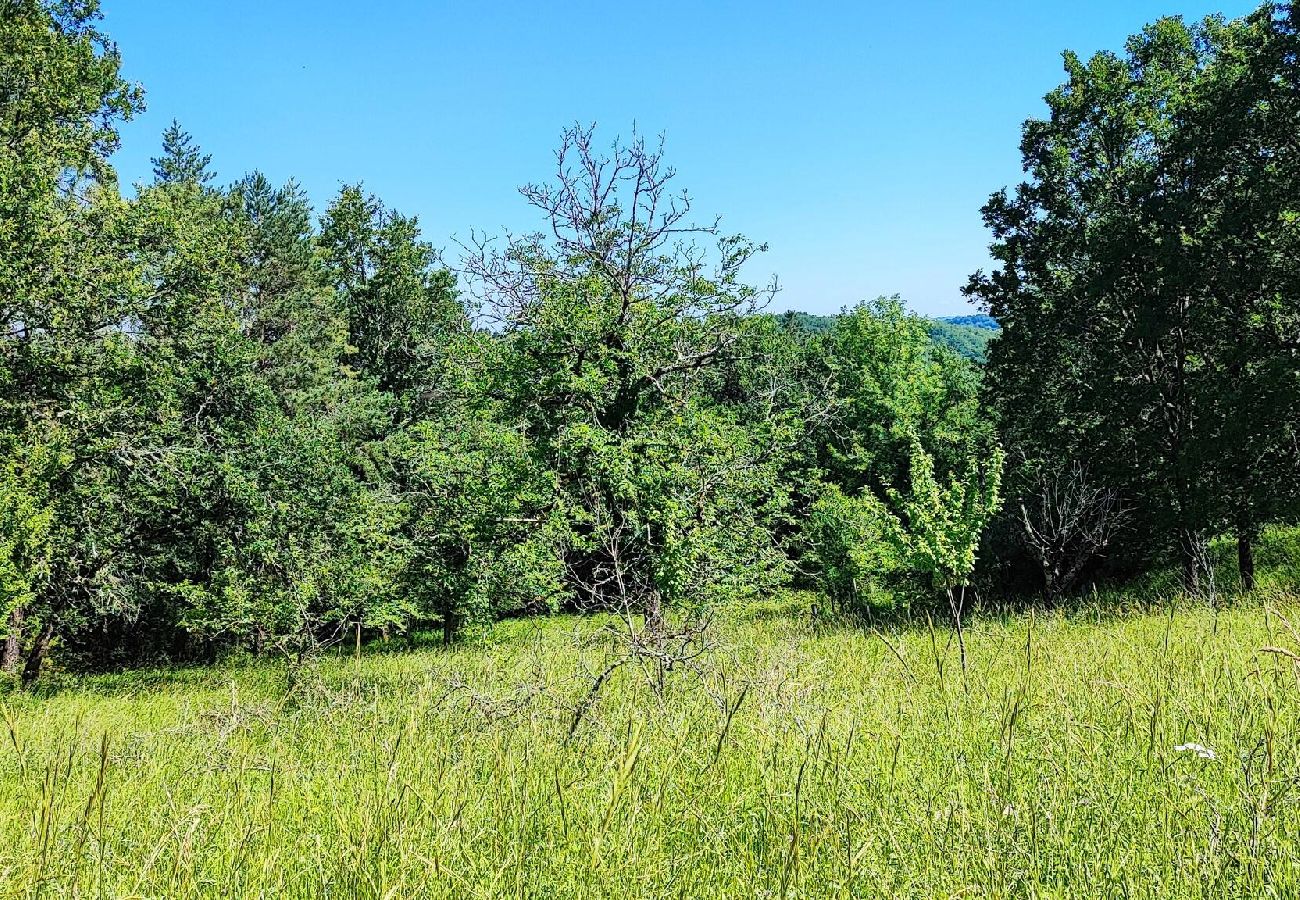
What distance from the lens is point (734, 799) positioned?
3.18 metres

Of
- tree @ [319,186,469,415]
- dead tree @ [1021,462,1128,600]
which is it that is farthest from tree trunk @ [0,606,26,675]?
dead tree @ [1021,462,1128,600]

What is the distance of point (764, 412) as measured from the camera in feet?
31.0

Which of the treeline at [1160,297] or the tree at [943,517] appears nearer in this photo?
the treeline at [1160,297]

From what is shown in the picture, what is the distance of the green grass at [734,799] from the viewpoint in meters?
2.29

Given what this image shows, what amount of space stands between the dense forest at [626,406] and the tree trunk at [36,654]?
5.3 inches

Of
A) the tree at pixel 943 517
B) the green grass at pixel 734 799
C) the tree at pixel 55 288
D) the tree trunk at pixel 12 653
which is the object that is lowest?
the tree trunk at pixel 12 653

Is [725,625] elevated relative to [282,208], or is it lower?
lower

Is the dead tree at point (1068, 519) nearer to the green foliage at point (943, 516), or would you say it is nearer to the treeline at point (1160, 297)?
the treeline at point (1160, 297)

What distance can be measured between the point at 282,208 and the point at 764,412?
27350 mm

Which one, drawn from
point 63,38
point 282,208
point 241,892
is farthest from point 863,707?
point 282,208

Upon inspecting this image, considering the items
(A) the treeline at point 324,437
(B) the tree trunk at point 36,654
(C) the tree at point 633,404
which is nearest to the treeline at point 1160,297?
(A) the treeline at point 324,437

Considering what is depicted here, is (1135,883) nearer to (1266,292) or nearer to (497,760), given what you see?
(497,760)

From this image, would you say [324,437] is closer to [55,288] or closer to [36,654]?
[55,288]

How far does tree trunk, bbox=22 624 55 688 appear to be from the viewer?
1703cm
